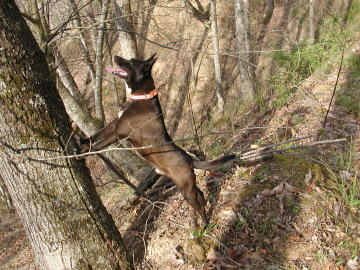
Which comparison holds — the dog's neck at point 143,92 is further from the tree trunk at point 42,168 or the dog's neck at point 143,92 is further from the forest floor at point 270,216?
the forest floor at point 270,216

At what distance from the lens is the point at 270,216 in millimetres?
3273

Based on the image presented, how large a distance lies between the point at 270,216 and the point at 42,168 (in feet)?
8.73

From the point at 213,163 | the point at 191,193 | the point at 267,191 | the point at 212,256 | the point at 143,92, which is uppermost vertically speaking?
the point at 143,92

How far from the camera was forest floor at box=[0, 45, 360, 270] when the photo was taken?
9.35 ft

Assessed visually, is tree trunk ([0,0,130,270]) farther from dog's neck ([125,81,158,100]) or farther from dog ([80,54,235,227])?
dog's neck ([125,81,158,100])

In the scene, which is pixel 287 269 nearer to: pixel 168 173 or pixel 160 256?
pixel 160 256

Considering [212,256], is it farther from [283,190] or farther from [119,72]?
[119,72]

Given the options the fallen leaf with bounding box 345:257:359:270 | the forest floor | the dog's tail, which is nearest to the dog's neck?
the dog's tail

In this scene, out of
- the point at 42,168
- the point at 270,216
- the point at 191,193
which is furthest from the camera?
the point at 191,193

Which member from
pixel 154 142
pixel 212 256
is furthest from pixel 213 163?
pixel 212 256

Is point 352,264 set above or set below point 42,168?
below

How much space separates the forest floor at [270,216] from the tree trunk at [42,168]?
72 centimetres

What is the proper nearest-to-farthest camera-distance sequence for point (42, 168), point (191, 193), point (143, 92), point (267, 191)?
1. point (42, 168)
2. point (191, 193)
3. point (267, 191)
4. point (143, 92)

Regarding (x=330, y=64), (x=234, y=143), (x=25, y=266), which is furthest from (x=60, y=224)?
(x=330, y=64)
